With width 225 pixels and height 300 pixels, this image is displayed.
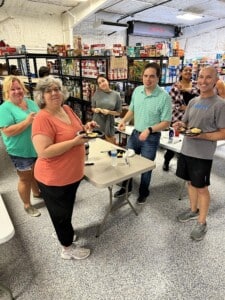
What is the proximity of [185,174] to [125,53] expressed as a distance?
2363 millimetres

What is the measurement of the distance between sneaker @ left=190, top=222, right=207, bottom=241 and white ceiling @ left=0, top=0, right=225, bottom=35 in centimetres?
531

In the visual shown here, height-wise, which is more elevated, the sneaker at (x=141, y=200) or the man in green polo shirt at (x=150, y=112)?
the man in green polo shirt at (x=150, y=112)

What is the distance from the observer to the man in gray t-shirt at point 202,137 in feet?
5.85

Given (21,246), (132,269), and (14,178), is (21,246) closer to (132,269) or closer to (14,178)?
(132,269)

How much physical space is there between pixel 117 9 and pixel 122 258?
23.4 ft

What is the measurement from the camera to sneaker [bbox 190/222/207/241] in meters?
2.11

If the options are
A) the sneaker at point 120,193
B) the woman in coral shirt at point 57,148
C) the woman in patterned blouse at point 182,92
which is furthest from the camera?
the woman in patterned blouse at point 182,92

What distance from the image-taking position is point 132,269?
1.81m

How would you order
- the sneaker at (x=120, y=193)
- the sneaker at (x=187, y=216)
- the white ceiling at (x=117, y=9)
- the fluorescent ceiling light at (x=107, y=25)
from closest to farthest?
1. the sneaker at (x=187, y=216)
2. the sneaker at (x=120, y=193)
3. the white ceiling at (x=117, y=9)
4. the fluorescent ceiling light at (x=107, y=25)

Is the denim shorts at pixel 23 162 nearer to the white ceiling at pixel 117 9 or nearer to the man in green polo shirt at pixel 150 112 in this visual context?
the man in green polo shirt at pixel 150 112

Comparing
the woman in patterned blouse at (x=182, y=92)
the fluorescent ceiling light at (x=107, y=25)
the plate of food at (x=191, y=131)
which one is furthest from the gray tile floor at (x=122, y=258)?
the fluorescent ceiling light at (x=107, y=25)

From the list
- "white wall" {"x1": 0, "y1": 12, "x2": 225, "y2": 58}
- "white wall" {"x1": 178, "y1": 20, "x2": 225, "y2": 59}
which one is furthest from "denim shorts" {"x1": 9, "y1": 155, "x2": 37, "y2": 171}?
"white wall" {"x1": 178, "y1": 20, "x2": 225, "y2": 59}

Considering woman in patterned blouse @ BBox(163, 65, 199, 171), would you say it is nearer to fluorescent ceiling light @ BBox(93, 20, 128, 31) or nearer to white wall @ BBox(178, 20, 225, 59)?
fluorescent ceiling light @ BBox(93, 20, 128, 31)

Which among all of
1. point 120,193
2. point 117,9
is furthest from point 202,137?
point 117,9
